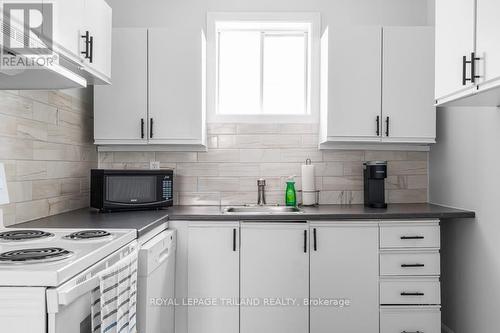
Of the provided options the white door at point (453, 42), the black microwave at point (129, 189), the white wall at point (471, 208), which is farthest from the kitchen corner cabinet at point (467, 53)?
the black microwave at point (129, 189)

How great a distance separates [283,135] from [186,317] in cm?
148

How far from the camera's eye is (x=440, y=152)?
3057 mm

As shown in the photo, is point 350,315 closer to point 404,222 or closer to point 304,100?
point 404,222

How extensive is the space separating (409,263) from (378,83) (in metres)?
1.21

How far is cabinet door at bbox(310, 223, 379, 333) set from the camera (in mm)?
2594

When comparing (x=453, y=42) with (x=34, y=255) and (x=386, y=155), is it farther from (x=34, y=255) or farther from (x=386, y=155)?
(x=34, y=255)

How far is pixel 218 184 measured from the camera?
3227 mm

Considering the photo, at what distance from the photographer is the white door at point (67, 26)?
1663mm

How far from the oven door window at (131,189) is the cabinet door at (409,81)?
1627 millimetres

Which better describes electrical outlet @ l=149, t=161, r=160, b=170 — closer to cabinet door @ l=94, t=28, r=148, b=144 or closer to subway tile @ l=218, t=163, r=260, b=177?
cabinet door @ l=94, t=28, r=148, b=144

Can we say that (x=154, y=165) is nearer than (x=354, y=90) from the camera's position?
No

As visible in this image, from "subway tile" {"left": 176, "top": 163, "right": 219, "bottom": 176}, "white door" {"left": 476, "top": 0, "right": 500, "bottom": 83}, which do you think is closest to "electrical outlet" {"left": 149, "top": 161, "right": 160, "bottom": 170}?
"subway tile" {"left": 176, "top": 163, "right": 219, "bottom": 176}

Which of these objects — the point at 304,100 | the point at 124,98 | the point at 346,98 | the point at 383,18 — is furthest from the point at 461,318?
the point at 124,98

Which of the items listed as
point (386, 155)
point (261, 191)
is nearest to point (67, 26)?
point (261, 191)
